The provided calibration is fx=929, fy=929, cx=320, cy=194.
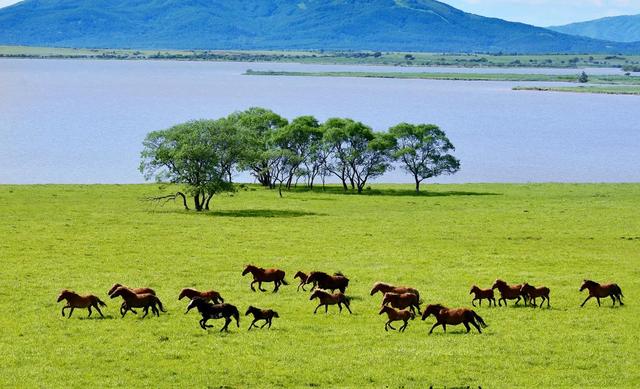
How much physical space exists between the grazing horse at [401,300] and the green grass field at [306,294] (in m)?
0.65

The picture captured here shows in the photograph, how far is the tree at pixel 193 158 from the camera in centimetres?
5991

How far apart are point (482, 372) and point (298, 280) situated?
12.1 meters

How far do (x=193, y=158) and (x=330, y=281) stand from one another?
3246cm

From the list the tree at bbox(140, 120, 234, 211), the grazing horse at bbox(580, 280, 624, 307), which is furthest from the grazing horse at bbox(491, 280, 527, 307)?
the tree at bbox(140, 120, 234, 211)

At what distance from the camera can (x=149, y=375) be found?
69.2 feet

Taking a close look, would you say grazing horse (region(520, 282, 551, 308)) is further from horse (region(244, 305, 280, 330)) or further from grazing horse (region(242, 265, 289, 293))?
horse (region(244, 305, 280, 330))

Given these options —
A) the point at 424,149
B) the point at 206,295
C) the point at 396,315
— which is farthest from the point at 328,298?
the point at 424,149

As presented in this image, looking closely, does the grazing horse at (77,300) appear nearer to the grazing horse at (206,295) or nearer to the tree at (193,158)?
the grazing horse at (206,295)

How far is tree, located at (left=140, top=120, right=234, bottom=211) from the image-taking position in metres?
59.9

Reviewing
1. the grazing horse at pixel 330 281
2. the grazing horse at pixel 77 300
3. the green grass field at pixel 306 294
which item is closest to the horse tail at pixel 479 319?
the green grass field at pixel 306 294

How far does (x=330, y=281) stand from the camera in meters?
29.2

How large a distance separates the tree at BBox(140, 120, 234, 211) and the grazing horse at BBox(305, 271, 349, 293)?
1214 inches

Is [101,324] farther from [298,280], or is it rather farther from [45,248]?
[45,248]

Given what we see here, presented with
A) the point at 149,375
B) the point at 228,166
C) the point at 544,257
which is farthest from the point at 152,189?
the point at 149,375
